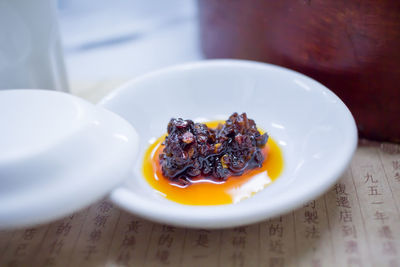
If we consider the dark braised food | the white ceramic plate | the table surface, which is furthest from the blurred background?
the table surface

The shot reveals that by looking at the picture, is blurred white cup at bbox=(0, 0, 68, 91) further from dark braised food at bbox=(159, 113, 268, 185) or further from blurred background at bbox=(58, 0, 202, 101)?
dark braised food at bbox=(159, 113, 268, 185)

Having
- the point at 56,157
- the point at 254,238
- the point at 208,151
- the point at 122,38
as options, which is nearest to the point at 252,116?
the point at 208,151

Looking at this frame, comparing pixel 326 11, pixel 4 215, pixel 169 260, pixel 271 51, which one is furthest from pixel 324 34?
pixel 4 215

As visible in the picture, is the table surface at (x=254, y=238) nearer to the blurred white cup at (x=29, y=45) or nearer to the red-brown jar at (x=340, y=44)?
the red-brown jar at (x=340, y=44)

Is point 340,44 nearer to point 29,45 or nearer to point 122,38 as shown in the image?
point 29,45

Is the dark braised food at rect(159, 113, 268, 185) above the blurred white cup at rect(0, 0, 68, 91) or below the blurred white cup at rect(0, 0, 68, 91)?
below

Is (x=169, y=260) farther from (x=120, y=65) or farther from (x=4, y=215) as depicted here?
(x=120, y=65)

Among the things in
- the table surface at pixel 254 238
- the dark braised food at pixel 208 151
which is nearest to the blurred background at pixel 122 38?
the dark braised food at pixel 208 151
